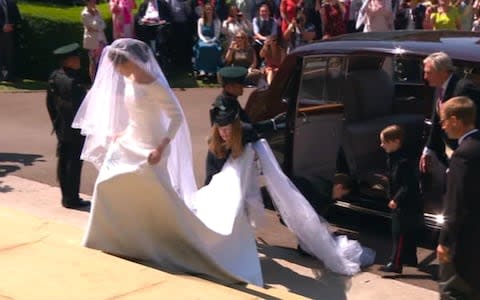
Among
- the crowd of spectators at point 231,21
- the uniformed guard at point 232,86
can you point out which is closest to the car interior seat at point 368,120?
the uniformed guard at point 232,86

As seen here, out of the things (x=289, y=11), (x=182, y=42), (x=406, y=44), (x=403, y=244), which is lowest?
(x=403, y=244)

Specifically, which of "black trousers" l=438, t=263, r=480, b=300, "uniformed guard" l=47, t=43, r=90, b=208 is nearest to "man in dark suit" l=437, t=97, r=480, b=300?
"black trousers" l=438, t=263, r=480, b=300

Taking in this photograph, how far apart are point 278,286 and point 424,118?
2332 mm

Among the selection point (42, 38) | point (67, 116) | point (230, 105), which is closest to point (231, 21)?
point (42, 38)

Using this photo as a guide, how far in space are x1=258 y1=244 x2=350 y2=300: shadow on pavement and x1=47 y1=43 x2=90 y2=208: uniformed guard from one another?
2206 millimetres

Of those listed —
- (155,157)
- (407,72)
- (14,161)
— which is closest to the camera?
(155,157)

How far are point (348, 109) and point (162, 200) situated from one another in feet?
7.83

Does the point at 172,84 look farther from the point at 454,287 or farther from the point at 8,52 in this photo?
the point at 454,287

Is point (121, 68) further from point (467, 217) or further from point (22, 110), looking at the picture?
point (22, 110)

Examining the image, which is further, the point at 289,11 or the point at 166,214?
the point at 289,11

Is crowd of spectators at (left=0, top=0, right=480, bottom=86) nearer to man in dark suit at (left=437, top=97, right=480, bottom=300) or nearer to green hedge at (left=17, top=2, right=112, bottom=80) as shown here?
green hedge at (left=17, top=2, right=112, bottom=80)

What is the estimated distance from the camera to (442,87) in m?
6.49

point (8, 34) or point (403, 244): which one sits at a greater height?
point (8, 34)

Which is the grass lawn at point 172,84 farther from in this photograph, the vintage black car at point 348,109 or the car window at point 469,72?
the car window at point 469,72
